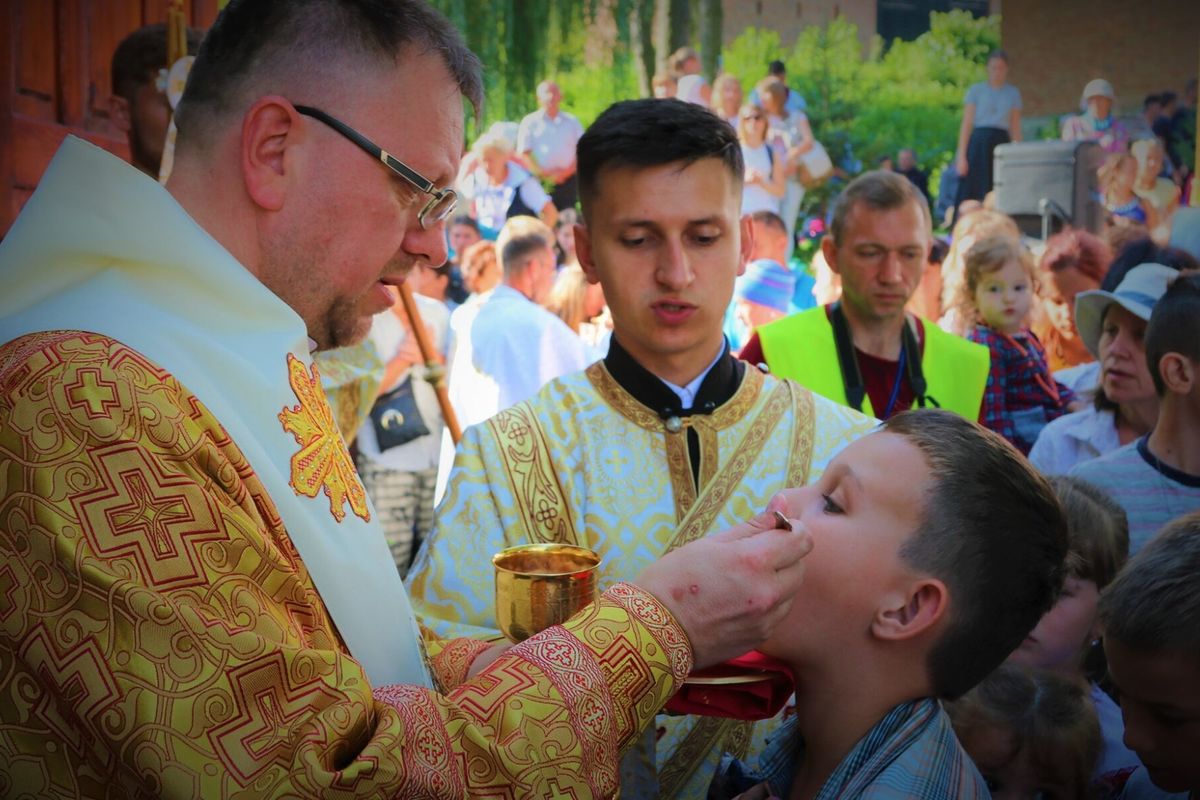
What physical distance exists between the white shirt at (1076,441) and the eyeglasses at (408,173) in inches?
127

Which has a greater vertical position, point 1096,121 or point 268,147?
point 1096,121

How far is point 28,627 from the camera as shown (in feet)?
4.36

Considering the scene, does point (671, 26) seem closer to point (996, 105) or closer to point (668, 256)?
point (996, 105)

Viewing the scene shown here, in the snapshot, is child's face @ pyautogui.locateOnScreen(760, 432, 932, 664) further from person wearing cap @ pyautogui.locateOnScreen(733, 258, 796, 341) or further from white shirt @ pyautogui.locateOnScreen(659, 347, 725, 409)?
person wearing cap @ pyautogui.locateOnScreen(733, 258, 796, 341)

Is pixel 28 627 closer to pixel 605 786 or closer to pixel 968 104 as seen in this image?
pixel 605 786

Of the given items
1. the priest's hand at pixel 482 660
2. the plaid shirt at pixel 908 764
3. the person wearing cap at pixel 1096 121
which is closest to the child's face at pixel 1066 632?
the plaid shirt at pixel 908 764

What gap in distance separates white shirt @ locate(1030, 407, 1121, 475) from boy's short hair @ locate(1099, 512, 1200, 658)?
2231mm

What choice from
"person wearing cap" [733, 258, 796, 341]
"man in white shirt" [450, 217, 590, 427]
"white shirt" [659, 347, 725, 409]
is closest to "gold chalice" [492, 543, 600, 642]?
"white shirt" [659, 347, 725, 409]

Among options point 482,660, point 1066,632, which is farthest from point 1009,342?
point 482,660

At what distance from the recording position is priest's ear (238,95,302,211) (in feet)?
6.11

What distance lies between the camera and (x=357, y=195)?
195 cm

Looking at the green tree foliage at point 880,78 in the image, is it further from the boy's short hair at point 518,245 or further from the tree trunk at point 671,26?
the boy's short hair at point 518,245

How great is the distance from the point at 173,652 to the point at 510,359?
6.07 meters

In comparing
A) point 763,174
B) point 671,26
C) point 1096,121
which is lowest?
point 763,174
